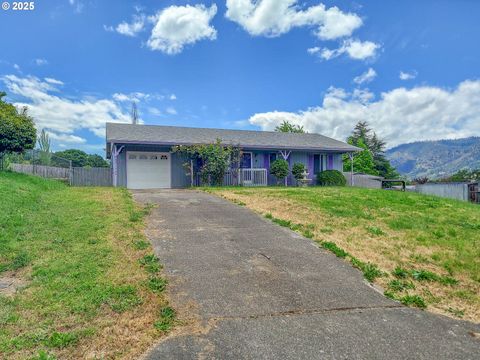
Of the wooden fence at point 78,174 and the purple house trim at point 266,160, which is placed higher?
the purple house trim at point 266,160

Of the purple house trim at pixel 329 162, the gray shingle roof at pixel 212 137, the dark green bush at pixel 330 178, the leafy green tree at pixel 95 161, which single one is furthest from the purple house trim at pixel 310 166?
the leafy green tree at pixel 95 161

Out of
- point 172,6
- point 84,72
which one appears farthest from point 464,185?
point 84,72

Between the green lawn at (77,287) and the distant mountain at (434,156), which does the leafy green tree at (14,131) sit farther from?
the distant mountain at (434,156)

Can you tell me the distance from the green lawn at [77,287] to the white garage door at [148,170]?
29.7ft

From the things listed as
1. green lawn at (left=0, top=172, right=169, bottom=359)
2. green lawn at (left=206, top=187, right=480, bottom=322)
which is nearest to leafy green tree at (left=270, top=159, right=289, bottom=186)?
green lawn at (left=206, top=187, right=480, bottom=322)

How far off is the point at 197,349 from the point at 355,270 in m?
2.99

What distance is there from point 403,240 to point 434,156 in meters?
135

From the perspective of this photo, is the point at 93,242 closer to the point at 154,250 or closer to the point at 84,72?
the point at 154,250

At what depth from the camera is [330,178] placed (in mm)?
19016

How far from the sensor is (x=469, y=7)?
961cm

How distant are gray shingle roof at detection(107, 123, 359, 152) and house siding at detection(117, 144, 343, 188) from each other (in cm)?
60

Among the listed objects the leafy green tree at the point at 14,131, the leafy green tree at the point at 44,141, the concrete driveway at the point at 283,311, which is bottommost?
the concrete driveway at the point at 283,311

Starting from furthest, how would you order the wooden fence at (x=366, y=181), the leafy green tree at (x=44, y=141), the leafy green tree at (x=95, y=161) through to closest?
the leafy green tree at (x=95, y=161) < the leafy green tree at (x=44, y=141) < the wooden fence at (x=366, y=181)

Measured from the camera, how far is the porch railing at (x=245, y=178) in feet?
56.1
